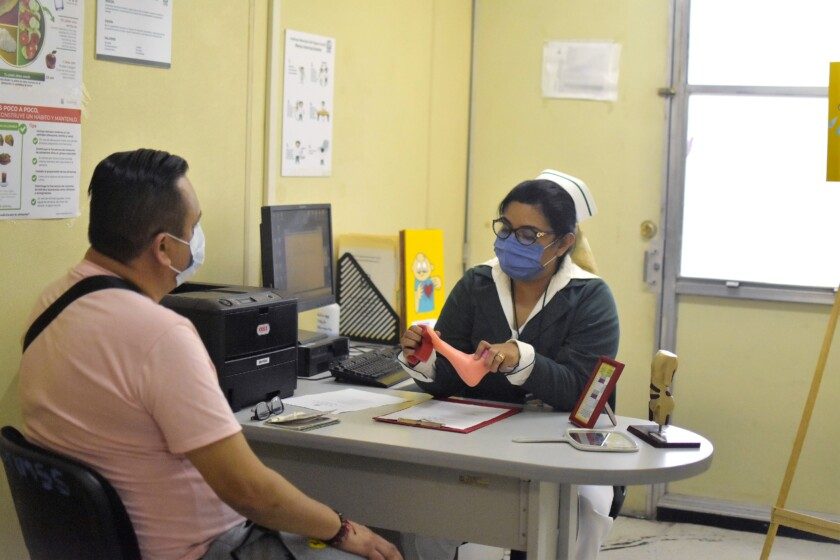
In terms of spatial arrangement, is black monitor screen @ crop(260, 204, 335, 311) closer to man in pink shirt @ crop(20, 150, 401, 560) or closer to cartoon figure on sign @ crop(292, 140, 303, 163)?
cartoon figure on sign @ crop(292, 140, 303, 163)

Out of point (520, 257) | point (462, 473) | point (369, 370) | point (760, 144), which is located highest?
point (760, 144)

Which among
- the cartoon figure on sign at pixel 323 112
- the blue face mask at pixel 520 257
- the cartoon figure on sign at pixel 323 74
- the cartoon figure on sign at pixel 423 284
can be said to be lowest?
the cartoon figure on sign at pixel 423 284

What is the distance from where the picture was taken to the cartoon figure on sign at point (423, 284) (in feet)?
11.3

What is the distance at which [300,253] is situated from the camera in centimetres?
299

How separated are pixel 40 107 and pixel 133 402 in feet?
3.24

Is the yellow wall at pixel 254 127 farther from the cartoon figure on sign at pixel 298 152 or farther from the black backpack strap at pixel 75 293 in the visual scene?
the black backpack strap at pixel 75 293

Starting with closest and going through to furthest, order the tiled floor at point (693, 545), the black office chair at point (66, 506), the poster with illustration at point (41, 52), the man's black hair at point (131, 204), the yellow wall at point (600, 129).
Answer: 1. the black office chair at point (66, 506)
2. the man's black hair at point (131, 204)
3. the poster with illustration at point (41, 52)
4. the tiled floor at point (693, 545)
5. the yellow wall at point (600, 129)

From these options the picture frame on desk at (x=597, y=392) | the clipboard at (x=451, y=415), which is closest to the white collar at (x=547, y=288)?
the clipboard at (x=451, y=415)

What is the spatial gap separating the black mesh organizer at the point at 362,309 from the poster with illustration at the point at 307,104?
0.35 m

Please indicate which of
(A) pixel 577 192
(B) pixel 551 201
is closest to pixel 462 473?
(B) pixel 551 201

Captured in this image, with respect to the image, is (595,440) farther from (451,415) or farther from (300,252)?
(300,252)

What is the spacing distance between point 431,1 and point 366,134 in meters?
0.72

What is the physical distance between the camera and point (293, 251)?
2.96 meters

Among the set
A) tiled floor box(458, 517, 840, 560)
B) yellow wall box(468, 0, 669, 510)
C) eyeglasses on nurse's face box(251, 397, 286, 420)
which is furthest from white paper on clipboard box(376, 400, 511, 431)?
yellow wall box(468, 0, 669, 510)
